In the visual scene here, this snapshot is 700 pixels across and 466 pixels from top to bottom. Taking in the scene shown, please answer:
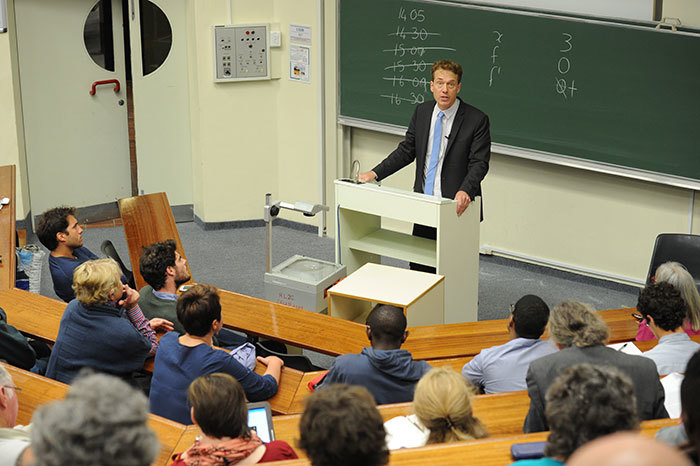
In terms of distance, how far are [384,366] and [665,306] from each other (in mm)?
1283

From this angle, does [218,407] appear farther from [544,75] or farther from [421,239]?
[544,75]

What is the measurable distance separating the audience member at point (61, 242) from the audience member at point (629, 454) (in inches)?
173

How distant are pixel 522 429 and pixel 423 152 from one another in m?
2.76

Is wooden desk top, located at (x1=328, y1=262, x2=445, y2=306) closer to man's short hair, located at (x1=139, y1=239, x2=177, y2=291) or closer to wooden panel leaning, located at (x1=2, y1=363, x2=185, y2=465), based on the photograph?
man's short hair, located at (x1=139, y1=239, x2=177, y2=291)

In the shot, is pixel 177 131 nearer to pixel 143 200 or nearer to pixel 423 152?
pixel 143 200

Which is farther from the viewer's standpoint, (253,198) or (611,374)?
(253,198)

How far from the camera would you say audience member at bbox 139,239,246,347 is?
177 inches

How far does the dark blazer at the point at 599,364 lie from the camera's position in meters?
3.04

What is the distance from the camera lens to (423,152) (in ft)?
18.8

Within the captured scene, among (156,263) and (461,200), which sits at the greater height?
(461,200)

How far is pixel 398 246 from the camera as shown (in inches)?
225

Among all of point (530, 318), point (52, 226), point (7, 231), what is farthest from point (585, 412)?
point (7, 231)

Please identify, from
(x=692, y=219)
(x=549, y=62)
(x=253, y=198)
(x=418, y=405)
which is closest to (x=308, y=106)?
(x=253, y=198)

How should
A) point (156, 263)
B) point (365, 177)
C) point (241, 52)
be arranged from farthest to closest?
point (241, 52)
point (365, 177)
point (156, 263)
